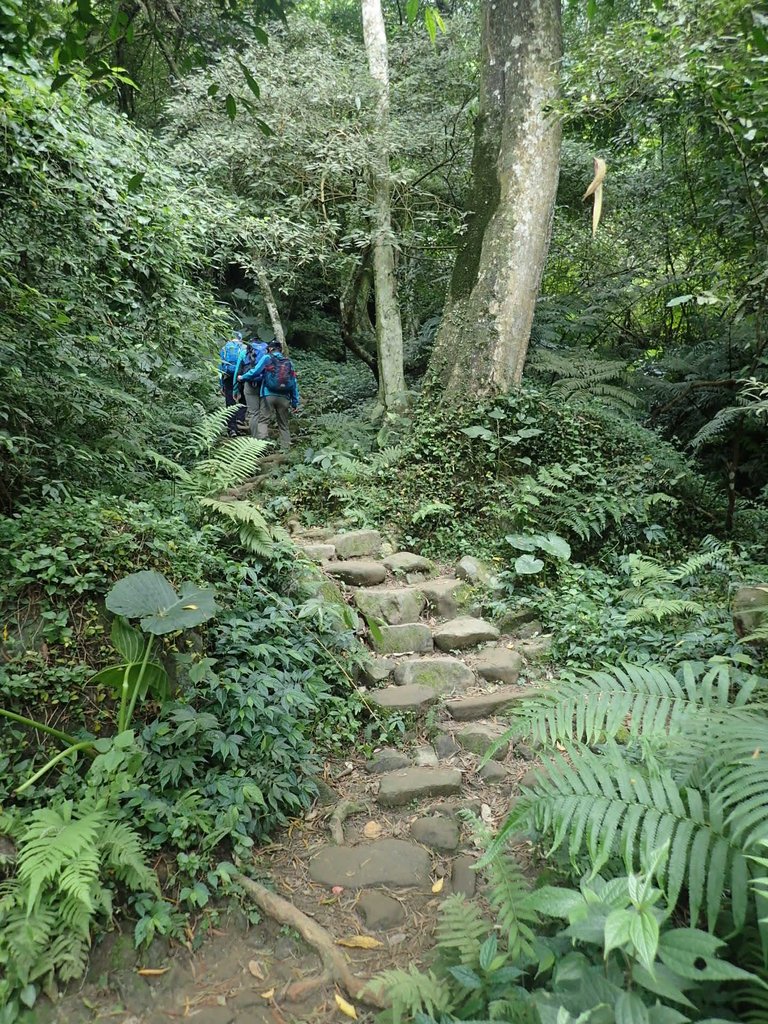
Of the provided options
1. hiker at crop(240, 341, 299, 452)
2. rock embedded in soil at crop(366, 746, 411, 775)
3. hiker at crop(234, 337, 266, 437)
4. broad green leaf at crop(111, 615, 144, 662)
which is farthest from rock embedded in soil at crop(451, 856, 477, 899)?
hiker at crop(234, 337, 266, 437)

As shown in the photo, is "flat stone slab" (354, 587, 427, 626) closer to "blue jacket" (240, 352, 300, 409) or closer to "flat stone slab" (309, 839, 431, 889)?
"flat stone slab" (309, 839, 431, 889)

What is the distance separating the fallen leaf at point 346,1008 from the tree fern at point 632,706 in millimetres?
1187

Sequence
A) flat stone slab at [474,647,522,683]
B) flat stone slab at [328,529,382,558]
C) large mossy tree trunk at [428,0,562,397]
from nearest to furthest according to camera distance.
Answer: flat stone slab at [474,647,522,683]
flat stone slab at [328,529,382,558]
large mossy tree trunk at [428,0,562,397]

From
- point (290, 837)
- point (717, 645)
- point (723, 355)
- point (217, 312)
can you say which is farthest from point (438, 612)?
point (723, 355)

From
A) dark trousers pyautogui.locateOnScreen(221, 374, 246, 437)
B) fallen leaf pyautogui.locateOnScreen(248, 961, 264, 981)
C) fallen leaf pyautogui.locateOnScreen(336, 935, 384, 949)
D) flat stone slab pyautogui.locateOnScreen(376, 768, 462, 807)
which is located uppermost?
dark trousers pyautogui.locateOnScreen(221, 374, 246, 437)

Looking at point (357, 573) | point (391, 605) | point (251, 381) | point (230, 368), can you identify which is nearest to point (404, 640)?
point (391, 605)

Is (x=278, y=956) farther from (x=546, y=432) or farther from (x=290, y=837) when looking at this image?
(x=546, y=432)

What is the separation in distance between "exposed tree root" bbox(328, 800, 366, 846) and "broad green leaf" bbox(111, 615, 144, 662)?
1303 millimetres

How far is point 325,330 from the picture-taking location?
54.3 feet

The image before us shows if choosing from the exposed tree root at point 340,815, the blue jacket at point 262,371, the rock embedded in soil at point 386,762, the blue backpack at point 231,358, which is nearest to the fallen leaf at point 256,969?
the exposed tree root at point 340,815

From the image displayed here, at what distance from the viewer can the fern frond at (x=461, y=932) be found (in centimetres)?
216

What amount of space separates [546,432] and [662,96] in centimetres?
336

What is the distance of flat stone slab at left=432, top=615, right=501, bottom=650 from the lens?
480cm

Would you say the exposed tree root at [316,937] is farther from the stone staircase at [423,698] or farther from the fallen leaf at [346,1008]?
the stone staircase at [423,698]
